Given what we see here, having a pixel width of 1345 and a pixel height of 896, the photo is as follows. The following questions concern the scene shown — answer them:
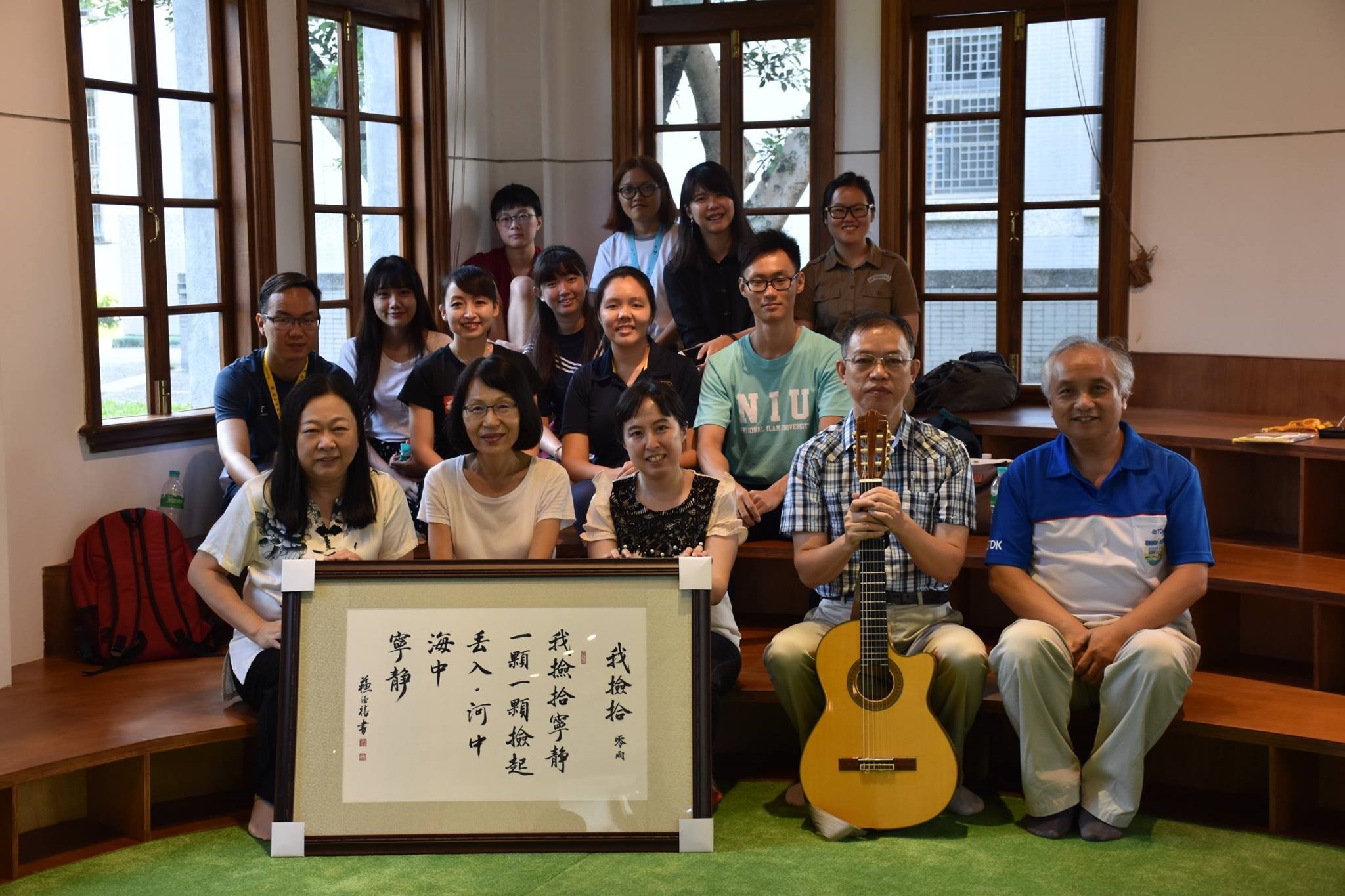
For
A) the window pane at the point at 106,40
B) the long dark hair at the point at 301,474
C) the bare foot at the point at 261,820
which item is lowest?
the bare foot at the point at 261,820

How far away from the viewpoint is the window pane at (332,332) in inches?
211

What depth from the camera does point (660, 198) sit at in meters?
5.01

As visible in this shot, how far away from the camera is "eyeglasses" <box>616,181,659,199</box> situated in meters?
4.97

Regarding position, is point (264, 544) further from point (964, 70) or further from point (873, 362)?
point (964, 70)

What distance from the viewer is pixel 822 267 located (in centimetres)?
498

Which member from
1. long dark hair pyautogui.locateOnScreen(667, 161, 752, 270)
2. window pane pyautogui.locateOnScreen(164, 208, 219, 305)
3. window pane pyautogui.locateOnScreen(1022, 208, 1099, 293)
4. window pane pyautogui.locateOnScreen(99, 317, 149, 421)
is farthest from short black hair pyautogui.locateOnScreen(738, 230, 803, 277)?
window pane pyautogui.locateOnScreen(99, 317, 149, 421)

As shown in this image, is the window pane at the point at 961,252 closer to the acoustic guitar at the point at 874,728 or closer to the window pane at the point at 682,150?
the window pane at the point at 682,150

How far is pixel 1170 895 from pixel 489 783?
1423 millimetres

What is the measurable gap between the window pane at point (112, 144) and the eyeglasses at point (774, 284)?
2076 millimetres

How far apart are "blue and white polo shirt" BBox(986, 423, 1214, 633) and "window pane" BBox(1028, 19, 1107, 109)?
2604 mm

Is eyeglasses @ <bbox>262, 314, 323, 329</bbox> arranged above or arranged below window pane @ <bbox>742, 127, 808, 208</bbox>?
below

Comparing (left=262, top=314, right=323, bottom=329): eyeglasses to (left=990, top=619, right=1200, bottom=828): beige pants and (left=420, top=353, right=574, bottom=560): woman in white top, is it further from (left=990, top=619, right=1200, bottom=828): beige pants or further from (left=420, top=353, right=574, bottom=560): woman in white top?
(left=990, top=619, right=1200, bottom=828): beige pants

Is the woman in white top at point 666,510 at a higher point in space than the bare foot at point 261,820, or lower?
higher

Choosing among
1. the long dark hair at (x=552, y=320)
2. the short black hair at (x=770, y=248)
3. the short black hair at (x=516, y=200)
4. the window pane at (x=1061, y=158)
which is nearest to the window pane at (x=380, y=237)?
the short black hair at (x=516, y=200)
